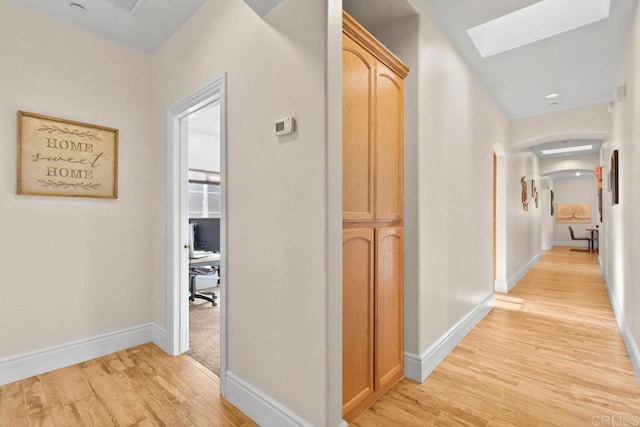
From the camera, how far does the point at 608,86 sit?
385 centimetres

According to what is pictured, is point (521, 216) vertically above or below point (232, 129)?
below

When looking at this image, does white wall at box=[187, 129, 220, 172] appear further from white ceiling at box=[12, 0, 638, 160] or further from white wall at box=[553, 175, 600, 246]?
white wall at box=[553, 175, 600, 246]

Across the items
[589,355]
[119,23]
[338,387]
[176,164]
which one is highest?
[119,23]

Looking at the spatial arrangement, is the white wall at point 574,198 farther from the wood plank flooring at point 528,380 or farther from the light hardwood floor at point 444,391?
the light hardwood floor at point 444,391

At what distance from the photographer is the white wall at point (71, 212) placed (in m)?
2.26

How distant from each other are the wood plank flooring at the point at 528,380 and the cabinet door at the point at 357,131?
128 centimetres

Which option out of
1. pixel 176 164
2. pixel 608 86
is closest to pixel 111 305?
pixel 176 164

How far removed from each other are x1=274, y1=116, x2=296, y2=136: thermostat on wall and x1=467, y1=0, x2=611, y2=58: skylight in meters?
2.20

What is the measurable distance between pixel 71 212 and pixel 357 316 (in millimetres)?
2490

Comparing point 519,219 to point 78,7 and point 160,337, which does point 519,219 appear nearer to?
point 160,337

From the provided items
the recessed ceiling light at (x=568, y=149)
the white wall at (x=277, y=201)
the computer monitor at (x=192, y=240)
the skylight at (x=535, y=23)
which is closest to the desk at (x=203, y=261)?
the computer monitor at (x=192, y=240)

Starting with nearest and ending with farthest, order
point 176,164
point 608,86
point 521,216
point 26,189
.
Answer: point 26,189 < point 176,164 < point 608,86 < point 521,216

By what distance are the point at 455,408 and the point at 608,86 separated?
444cm

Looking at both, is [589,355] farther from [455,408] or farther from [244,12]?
[244,12]
